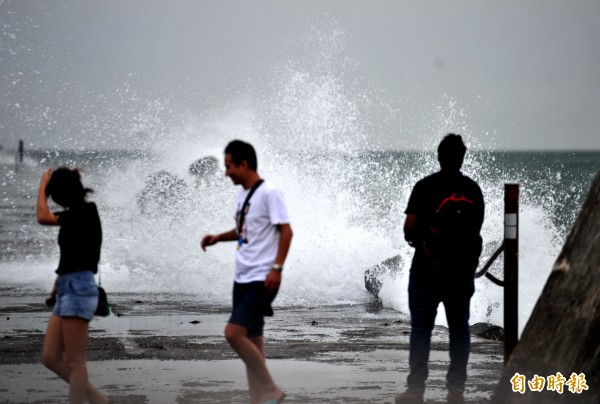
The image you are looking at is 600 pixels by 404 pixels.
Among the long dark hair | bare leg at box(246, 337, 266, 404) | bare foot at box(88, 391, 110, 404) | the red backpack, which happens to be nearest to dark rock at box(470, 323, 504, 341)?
the red backpack

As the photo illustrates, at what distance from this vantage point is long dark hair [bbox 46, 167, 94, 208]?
5.95 meters

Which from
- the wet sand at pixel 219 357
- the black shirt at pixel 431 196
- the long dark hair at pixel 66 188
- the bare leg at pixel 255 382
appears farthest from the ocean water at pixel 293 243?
the long dark hair at pixel 66 188

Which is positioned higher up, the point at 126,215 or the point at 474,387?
the point at 126,215

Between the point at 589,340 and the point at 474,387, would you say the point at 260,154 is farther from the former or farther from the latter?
the point at 589,340

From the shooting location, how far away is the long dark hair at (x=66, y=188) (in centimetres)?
595

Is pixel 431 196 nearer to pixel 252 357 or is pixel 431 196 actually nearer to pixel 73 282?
pixel 252 357

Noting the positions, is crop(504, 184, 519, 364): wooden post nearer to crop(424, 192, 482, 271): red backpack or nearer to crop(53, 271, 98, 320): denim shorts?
crop(424, 192, 482, 271): red backpack

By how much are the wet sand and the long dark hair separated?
153 centimetres

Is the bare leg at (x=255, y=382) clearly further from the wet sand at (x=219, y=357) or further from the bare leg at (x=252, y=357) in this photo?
the wet sand at (x=219, y=357)

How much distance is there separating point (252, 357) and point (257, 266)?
0.52m

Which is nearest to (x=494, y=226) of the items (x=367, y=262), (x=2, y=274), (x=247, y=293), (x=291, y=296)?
(x=367, y=262)

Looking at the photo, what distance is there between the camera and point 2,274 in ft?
55.8

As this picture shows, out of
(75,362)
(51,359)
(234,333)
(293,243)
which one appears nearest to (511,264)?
(234,333)

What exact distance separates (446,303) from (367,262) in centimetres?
987
